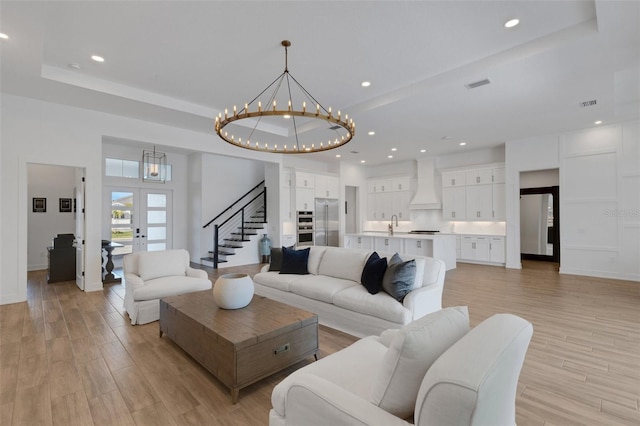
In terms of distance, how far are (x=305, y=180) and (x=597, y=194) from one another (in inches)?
270

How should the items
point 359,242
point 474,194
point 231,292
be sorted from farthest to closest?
1. point 359,242
2. point 474,194
3. point 231,292

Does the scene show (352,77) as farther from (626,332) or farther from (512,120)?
(626,332)

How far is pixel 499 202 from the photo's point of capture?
7.96 meters

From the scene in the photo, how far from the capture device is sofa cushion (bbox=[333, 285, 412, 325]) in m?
2.97

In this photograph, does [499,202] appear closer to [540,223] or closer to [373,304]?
[540,223]

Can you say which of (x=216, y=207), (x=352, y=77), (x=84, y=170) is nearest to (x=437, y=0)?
(x=352, y=77)

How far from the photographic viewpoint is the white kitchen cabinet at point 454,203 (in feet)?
28.4

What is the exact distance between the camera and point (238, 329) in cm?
246

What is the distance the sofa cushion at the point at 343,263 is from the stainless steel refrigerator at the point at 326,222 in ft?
16.6

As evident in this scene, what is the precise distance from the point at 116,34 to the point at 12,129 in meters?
2.85

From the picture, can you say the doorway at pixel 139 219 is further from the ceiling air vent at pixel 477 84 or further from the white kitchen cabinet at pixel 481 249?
the white kitchen cabinet at pixel 481 249

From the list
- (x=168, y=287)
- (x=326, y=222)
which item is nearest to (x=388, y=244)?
(x=326, y=222)

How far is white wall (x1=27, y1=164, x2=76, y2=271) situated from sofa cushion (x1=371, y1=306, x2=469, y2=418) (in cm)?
950

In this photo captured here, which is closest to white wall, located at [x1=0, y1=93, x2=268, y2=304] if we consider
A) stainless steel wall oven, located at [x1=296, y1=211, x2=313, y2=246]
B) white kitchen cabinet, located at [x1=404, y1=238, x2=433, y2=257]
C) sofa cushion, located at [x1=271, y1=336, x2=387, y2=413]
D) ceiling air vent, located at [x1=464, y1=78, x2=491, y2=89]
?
stainless steel wall oven, located at [x1=296, y1=211, x2=313, y2=246]
